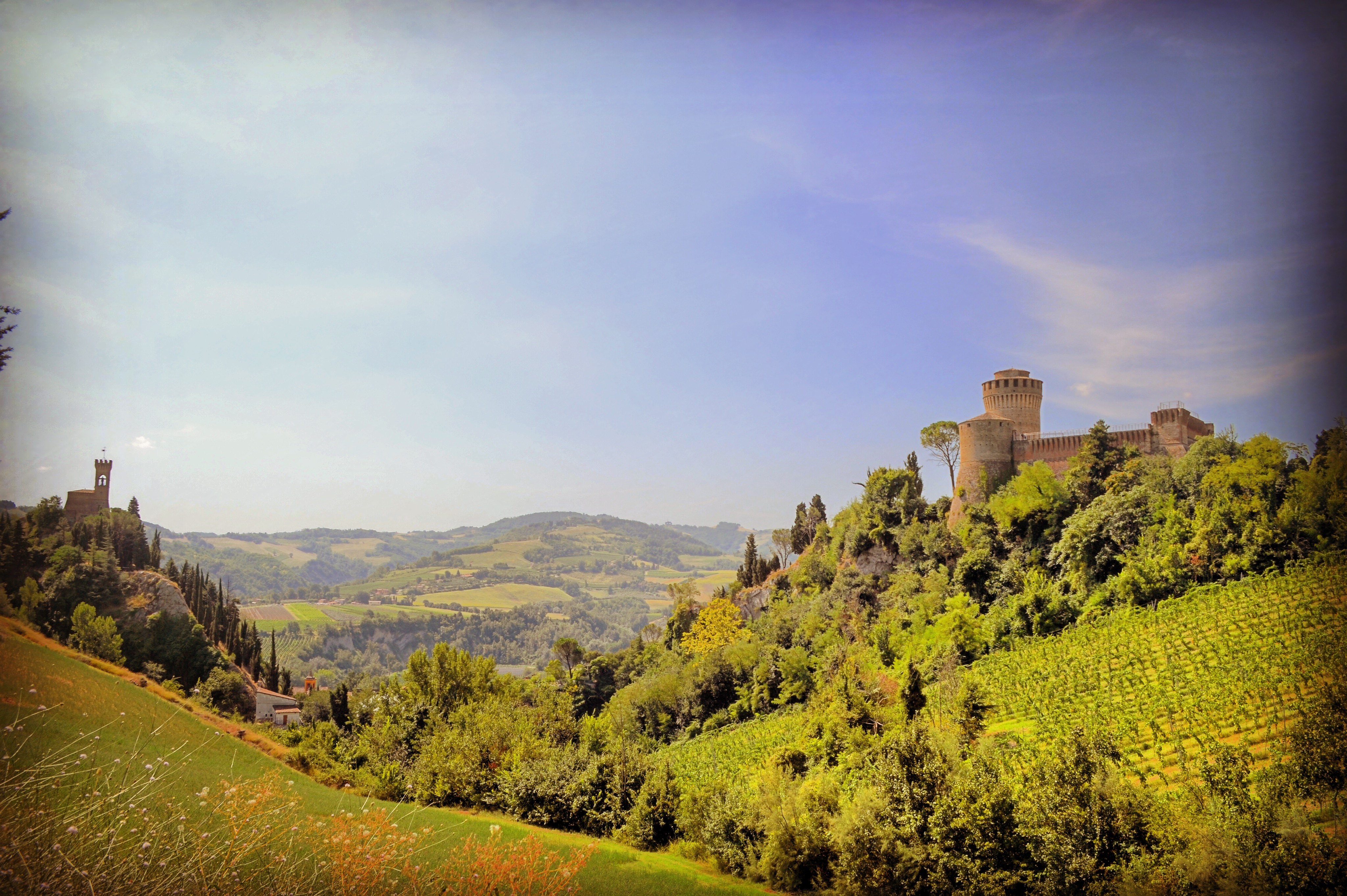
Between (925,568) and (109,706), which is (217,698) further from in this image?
(925,568)

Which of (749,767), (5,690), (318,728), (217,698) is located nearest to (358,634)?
(217,698)

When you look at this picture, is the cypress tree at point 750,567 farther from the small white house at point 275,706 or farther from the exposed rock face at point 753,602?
the small white house at point 275,706

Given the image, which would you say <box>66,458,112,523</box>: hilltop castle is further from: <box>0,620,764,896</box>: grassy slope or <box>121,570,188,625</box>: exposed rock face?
<box>121,570,188,625</box>: exposed rock face

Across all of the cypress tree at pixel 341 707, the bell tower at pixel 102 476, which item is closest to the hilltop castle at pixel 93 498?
the bell tower at pixel 102 476

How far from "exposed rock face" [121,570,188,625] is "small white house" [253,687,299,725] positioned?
9172mm

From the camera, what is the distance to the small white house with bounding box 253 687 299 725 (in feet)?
158

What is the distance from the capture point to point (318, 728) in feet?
84.9

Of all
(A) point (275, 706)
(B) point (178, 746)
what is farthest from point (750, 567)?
(B) point (178, 746)

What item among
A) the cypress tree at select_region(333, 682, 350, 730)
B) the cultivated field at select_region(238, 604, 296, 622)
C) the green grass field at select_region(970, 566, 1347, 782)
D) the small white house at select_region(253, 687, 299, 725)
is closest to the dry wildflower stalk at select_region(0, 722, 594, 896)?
the green grass field at select_region(970, 566, 1347, 782)


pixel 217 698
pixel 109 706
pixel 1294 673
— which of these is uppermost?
pixel 1294 673

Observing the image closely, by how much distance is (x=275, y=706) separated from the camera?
51.2m

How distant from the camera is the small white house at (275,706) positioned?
4806cm

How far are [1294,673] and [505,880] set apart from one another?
→ 13528 millimetres

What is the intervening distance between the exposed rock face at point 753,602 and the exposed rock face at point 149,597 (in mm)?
38798
